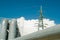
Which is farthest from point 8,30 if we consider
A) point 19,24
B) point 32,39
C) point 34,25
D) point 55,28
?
point 55,28

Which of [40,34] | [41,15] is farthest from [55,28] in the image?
[41,15]

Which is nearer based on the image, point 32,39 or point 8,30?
point 32,39

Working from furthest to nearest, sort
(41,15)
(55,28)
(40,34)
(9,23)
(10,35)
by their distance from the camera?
(41,15) < (9,23) < (10,35) < (40,34) < (55,28)

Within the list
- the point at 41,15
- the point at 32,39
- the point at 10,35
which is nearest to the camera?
the point at 32,39

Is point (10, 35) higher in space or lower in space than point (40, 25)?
lower

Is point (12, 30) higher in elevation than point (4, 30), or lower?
lower

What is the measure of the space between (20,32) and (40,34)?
19402 millimetres

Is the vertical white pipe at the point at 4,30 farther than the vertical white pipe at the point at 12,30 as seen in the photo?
Yes

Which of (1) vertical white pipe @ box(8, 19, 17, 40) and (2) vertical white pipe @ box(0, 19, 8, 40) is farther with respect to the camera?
(2) vertical white pipe @ box(0, 19, 8, 40)

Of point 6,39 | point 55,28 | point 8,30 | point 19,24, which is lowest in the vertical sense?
point 55,28

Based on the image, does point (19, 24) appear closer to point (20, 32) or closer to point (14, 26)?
point (20, 32)

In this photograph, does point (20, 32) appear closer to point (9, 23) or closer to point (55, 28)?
point (9, 23)

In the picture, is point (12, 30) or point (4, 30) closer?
point (12, 30)

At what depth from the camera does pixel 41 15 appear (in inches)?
883
